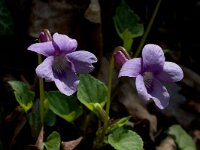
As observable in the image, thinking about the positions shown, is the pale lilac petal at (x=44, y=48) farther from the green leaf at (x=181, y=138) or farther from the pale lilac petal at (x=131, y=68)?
the green leaf at (x=181, y=138)

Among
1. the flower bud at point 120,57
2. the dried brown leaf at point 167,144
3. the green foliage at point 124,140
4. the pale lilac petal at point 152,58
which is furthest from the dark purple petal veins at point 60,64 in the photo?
the dried brown leaf at point 167,144

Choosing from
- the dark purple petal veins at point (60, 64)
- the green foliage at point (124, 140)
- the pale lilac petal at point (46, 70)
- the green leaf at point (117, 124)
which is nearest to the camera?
the pale lilac petal at point (46, 70)

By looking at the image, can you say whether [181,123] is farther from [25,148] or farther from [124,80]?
[25,148]

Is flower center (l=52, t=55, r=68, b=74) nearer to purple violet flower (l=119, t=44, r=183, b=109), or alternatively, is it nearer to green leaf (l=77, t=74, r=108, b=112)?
purple violet flower (l=119, t=44, r=183, b=109)

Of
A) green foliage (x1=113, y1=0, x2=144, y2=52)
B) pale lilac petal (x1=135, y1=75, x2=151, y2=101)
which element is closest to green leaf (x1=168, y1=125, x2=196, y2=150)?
green foliage (x1=113, y1=0, x2=144, y2=52)

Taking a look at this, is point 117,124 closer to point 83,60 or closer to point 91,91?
point 91,91

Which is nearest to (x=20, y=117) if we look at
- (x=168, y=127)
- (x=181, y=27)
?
(x=168, y=127)
